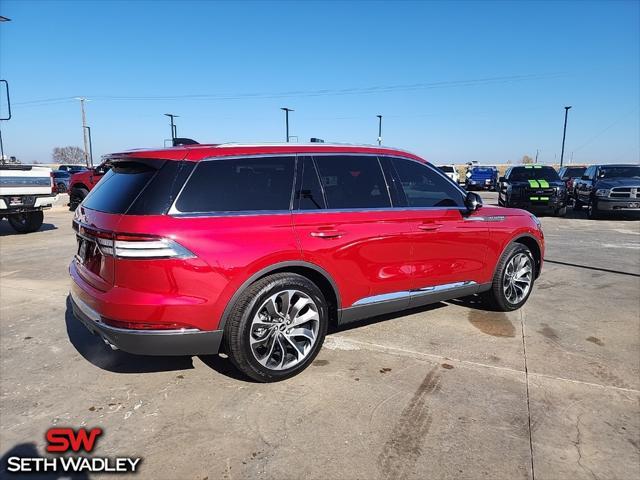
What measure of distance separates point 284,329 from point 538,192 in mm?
13678

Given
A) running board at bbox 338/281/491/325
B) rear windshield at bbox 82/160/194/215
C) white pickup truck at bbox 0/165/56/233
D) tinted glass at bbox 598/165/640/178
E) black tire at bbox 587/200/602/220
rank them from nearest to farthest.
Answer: rear windshield at bbox 82/160/194/215 < running board at bbox 338/281/491/325 < white pickup truck at bbox 0/165/56/233 < black tire at bbox 587/200/602/220 < tinted glass at bbox 598/165/640/178

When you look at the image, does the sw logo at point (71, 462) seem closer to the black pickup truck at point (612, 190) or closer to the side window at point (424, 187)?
the side window at point (424, 187)

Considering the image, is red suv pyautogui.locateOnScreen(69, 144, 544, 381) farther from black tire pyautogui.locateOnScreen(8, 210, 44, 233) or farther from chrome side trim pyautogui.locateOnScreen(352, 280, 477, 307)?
black tire pyautogui.locateOnScreen(8, 210, 44, 233)

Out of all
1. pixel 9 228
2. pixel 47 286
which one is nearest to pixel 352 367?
pixel 47 286

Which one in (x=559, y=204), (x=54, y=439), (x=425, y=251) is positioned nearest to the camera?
(x=54, y=439)

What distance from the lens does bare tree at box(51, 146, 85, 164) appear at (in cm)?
12062

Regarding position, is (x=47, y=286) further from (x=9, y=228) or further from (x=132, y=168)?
(x=9, y=228)

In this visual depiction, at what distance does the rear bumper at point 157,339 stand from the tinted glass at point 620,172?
15.4 m

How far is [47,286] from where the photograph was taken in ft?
19.4

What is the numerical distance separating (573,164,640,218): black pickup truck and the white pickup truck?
1532 cm

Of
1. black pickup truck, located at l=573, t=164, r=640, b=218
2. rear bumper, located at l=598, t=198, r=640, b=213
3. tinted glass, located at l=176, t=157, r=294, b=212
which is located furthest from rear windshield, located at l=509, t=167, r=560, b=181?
tinted glass, located at l=176, t=157, r=294, b=212

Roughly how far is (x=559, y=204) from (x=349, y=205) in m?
13.5

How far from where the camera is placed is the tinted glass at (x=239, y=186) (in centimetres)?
299

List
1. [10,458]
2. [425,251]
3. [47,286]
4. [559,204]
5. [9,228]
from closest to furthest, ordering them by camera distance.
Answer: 1. [10,458]
2. [425,251]
3. [47,286]
4. [9,228]
5. [559,204]
